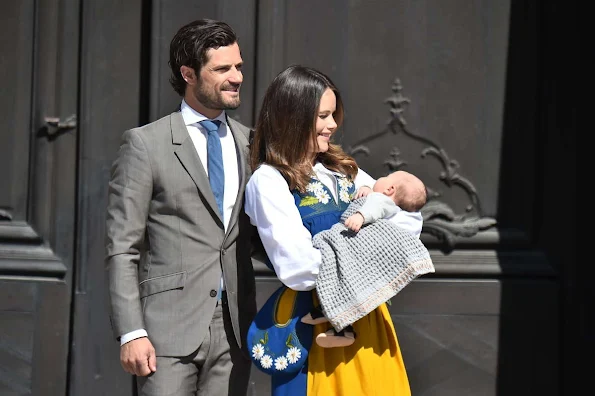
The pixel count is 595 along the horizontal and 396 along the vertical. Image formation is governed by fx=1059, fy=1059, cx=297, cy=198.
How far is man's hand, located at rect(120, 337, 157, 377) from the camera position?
358cm

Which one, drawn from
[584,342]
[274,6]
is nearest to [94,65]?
[274,6]

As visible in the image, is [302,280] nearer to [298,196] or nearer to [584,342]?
[298,196]

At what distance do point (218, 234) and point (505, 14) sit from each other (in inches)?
97.9

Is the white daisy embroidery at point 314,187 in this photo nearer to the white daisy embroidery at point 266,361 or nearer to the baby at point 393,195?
the baby at point 393,195

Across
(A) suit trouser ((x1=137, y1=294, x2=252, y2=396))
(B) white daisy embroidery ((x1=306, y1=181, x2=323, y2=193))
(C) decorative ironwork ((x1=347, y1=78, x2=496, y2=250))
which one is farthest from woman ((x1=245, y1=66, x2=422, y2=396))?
(C) decorative ironwork ((x1=347, y1=78, x2=496, y2=250))

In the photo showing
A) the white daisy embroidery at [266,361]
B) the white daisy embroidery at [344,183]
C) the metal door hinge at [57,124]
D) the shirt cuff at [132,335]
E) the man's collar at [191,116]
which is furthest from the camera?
the metal door hinge at [57,124]

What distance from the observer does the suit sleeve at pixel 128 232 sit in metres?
3.62

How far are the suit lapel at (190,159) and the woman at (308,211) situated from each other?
17cm

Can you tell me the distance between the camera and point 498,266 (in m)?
5.46

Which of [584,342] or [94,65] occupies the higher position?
[94,65]

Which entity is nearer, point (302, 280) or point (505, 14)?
point (302, 280)

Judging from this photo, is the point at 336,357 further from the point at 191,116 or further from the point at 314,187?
the point at 191,116

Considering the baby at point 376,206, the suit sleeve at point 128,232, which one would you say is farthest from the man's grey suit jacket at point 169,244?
the baby at point 376,206

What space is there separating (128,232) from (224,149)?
48 centimetres
